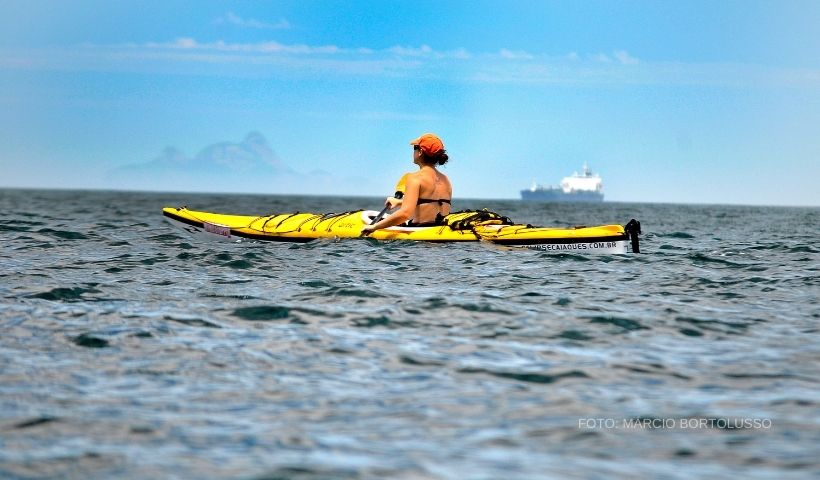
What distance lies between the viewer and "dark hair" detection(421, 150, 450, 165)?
1346 cm

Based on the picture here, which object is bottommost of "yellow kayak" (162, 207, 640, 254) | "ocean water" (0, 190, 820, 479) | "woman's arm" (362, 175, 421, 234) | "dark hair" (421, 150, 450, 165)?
"ocean water" (0, 190, 820, 479)

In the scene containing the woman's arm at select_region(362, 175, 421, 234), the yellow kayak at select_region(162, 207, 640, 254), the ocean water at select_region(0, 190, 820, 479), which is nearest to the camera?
the ocean water at select_region(0, 190, 820, 479)

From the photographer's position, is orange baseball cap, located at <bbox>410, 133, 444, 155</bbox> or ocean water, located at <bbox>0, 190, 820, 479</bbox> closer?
ocean water, located at <bbox>0, 190, 820, 479</bbox>

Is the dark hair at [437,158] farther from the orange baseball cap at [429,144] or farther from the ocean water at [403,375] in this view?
the ocean water at [403,375]

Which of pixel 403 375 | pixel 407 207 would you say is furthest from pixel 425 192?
pixel 403 375

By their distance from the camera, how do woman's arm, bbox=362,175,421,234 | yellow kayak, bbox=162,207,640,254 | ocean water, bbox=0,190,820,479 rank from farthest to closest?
woman's arm, bbox=362,175,421,234 → yellow kayak, bbox=162,207,640,254 → ocean water, bbox=0,190,820,479

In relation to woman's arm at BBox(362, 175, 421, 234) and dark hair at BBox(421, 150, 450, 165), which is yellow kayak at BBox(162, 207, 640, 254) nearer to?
woman's arm at BBox(362, 175, 421, 234)

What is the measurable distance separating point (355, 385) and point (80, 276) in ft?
19.7

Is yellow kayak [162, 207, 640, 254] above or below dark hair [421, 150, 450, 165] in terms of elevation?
below

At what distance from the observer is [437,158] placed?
1353 cm

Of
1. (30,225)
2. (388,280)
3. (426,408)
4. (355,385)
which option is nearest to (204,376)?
(355,385)

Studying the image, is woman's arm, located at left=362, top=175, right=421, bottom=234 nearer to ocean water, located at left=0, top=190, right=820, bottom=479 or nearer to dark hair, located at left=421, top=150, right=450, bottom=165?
dark hair, located at left=421, top=150, right=450, bottom=165

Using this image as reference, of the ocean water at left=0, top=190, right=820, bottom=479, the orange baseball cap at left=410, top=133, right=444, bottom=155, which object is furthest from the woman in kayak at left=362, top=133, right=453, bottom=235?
the ocean water at left=0, top=190, right=820, bottom=479

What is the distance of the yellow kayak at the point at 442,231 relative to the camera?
12.9 m
